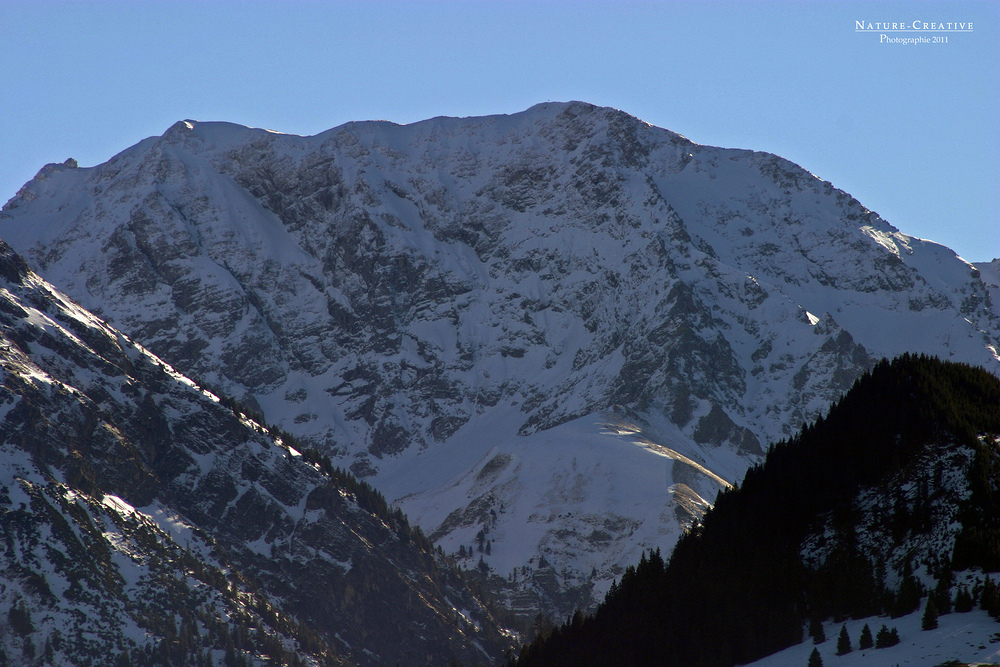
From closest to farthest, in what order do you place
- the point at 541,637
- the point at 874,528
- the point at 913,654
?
the point at 913,654 < the point at 874,528 < the point at 541,637

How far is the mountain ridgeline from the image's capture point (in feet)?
395

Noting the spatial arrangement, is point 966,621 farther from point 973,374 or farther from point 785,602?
point 973,374

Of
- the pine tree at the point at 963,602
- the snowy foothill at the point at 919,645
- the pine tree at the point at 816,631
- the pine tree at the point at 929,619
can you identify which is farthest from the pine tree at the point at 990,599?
the pine tree at the point at 816,631

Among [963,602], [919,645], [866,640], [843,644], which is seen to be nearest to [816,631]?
[843,644]

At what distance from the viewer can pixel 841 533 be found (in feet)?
431

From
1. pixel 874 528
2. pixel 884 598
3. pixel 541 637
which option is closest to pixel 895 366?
pixel 874 528

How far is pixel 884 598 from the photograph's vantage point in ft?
389

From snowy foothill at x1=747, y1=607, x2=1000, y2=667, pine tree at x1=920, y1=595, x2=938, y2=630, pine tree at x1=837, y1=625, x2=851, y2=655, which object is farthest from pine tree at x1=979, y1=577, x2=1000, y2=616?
pine tree at x1=837, y1=625, x2=851, y2=655

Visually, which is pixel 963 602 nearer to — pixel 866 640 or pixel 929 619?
pixel 929 619

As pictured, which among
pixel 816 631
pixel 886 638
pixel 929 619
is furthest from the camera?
pixel 816 631

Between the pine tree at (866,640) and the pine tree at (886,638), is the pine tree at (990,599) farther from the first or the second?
the pine tree at (866,640)

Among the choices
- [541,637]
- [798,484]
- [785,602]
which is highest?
[798,484]

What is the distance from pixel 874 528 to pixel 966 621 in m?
20.2

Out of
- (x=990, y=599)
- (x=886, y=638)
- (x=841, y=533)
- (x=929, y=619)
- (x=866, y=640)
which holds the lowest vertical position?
(x=866, y=640)
